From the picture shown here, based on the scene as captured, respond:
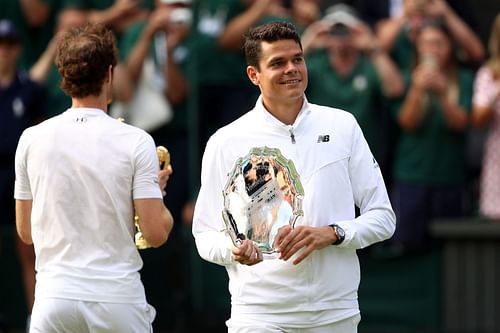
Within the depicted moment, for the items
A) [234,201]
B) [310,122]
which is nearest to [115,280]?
[234,201]

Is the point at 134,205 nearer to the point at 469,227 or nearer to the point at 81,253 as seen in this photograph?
the point at 81,253

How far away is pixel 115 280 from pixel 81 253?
0.58 feet

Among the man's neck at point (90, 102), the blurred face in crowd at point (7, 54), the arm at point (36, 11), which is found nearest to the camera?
the man's neck at point (90, 102)

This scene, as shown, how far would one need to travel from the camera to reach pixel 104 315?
4.89 meters

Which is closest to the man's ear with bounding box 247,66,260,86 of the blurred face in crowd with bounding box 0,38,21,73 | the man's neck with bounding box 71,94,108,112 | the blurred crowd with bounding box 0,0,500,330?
the man's neck with bounding box 71,94,108,112

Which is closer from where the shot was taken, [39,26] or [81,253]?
[81,253]

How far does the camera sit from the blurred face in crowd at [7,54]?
9141 millimetres

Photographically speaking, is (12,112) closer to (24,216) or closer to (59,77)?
(59,77)

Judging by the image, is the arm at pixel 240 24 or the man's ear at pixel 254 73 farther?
the arm at pixel 240 24

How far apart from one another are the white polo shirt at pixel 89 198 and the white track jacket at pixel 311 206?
0.29 m

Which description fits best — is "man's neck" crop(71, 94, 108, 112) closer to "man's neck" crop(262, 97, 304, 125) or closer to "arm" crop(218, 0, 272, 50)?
"man's neck" crop(262, 97, 304, 125)

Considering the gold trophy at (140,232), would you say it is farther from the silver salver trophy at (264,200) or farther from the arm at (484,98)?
the arm at (484,98)

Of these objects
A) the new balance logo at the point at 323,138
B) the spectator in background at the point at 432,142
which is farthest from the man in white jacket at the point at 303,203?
the spectator in background at the point at 432,142

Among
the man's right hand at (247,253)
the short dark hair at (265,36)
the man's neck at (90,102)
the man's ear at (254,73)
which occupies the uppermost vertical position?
the short dark hair at (265,36)
